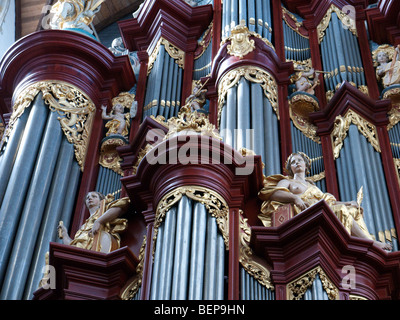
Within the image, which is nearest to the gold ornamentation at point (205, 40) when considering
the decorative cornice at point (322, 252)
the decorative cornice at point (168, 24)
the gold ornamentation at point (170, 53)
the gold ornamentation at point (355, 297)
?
the decorative cornice at point (168, 24)

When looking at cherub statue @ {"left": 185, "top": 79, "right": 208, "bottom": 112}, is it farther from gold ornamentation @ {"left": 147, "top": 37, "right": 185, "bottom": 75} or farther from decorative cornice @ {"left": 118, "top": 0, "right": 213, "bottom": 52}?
decorative cornice @ {"left": 118, "top": 0, "right": 213, "bottom": 52}

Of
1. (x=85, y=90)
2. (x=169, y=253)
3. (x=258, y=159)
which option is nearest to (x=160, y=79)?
(x=85, y=90)

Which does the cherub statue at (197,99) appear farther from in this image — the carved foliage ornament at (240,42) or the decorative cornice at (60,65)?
the decorative cornice at (60,65)

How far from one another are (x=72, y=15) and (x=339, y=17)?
4405 mm

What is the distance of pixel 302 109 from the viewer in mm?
12977

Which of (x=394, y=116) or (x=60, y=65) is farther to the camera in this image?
(x=60, y=65)

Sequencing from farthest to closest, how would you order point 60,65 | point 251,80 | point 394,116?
point 60,65
point 251,80
point 394,116

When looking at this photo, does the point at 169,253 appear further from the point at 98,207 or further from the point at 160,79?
the point at 160,79

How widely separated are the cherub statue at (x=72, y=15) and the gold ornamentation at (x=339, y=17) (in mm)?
3793

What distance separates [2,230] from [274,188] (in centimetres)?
355

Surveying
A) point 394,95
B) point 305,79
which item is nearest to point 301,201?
point 394,95

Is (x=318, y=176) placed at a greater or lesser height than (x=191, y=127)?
greater

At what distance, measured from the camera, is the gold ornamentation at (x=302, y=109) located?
12.8 meters

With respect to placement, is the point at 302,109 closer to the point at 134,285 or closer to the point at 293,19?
the point at 293,19
